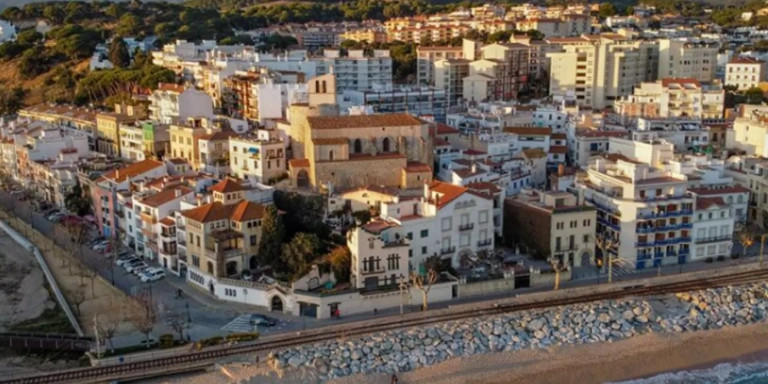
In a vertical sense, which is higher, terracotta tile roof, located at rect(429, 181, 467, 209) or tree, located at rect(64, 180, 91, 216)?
terracotta tile roof, located at rect(429, 181, 467, 209)

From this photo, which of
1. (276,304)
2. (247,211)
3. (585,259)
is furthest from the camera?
(585,259)

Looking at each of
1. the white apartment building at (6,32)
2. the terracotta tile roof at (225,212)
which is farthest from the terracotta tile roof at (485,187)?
the white apartment building at (6,32)

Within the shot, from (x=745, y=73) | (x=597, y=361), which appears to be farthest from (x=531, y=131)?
(x=745, y=73)

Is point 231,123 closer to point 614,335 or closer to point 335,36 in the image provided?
point 614,335

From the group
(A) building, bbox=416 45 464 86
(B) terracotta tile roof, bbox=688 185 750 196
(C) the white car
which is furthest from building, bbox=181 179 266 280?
(A) building, bbox=416 45 464 86

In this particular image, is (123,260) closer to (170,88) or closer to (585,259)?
(585,259)

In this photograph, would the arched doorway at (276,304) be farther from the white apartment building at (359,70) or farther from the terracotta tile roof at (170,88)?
the white apartment building at (359,70)

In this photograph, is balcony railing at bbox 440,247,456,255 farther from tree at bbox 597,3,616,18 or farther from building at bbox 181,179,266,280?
tree at bbox 597,3,616,18
